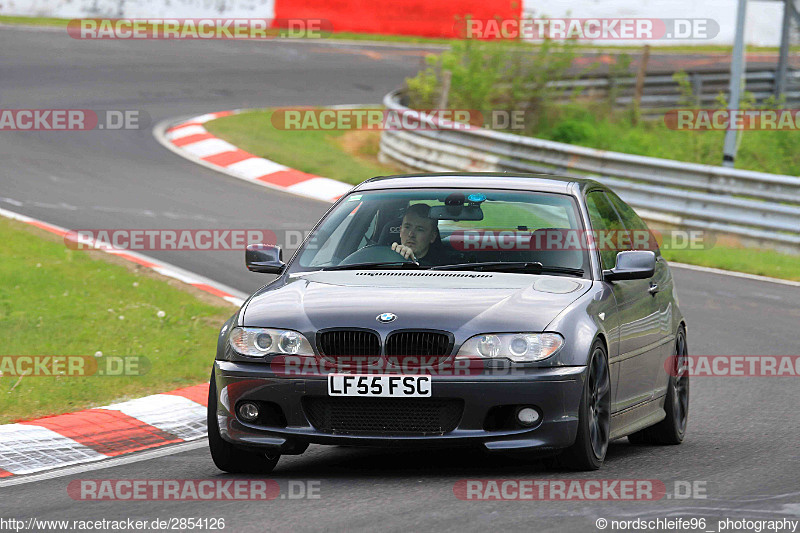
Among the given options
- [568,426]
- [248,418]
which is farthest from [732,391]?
[248,418]

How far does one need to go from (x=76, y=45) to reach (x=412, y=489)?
26719 mm

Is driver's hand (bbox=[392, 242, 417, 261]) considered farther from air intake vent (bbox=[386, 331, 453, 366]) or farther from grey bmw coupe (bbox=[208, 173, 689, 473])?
air intake vent (bbox=[386, 331, 453, 366])

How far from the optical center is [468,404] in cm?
618

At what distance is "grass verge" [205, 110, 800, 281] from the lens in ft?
53.3

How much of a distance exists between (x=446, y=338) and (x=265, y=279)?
24.9 feet

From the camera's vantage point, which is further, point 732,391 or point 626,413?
point 732,391

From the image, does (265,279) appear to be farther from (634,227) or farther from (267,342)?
(267,342)

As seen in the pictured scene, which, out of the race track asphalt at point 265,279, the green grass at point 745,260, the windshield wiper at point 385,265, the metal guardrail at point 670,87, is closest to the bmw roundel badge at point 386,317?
the race track asphalt at point 265,279

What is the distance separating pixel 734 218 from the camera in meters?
17.2

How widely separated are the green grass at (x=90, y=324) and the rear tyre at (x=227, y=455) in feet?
6.89

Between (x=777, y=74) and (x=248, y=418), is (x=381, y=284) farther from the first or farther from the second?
(x=777, y=74)

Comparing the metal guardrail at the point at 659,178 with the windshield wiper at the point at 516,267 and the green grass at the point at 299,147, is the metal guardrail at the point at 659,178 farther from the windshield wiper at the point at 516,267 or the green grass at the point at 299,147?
the windshield wiper at the point at 516,267

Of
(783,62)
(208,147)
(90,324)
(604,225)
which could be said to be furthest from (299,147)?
(604,225)

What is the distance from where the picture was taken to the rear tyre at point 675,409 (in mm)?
8148
